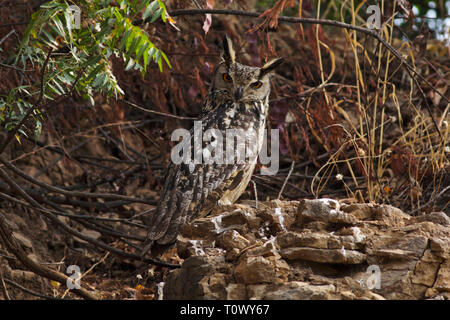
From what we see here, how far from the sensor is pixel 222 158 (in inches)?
145

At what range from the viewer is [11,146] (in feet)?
16.9

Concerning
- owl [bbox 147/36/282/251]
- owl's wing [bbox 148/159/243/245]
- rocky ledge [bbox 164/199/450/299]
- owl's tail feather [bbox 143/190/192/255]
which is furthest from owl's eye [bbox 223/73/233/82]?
rocky ledge [bbox 164/199/450/299]

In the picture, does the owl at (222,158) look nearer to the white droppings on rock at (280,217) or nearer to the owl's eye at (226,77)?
the owl's eye at (226,77)

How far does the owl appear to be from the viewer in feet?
11.4

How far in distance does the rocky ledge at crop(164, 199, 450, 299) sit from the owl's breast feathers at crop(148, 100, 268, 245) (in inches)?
19.5

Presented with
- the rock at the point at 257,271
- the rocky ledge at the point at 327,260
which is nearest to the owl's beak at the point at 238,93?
the rocky ledge at the point at 327,260

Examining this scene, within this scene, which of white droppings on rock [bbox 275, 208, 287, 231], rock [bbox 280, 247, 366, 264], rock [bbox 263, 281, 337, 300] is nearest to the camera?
rock [bbox 263, 281, 337, 300]

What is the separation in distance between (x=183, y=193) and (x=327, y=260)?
1.28m

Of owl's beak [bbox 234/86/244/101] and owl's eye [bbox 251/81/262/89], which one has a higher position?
owl's eye [bbox 251/81/262/89]

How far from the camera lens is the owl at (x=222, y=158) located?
3465 mm

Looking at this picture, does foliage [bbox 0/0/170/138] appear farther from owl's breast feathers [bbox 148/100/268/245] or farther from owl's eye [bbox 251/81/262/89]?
owl's eye [bbox 251/81/262/89]

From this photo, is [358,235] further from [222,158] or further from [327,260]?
[222,158]

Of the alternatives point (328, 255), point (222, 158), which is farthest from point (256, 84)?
point (328, 255)
